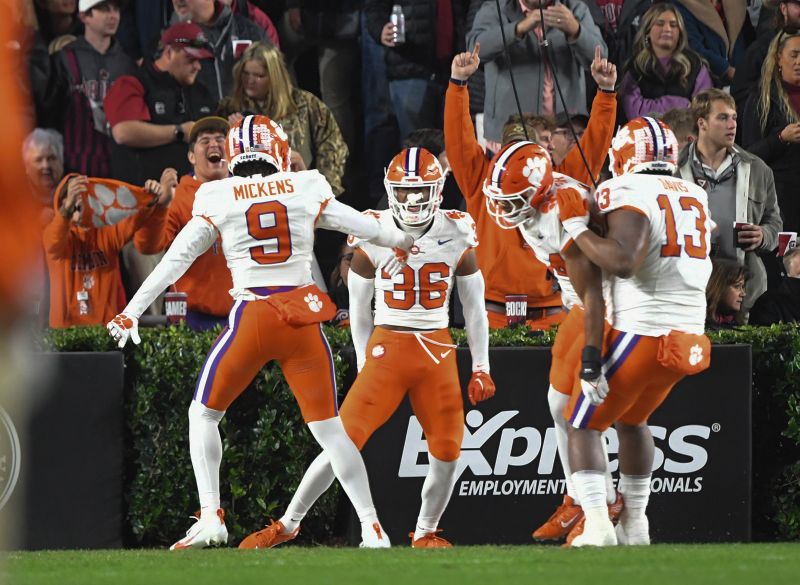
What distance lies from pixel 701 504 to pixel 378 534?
87.5 inches

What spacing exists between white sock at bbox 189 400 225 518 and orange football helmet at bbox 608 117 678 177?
2568 millimetres

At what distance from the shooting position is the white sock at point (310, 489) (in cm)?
839

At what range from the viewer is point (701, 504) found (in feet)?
30.3

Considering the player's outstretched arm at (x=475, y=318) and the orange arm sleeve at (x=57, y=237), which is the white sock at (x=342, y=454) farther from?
the orange arm sleeve at (x=57, y=237)

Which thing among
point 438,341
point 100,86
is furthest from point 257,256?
point 100,86

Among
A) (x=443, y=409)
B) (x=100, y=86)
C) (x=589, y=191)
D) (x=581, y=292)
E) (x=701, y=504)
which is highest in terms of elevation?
(x=100, y=86)

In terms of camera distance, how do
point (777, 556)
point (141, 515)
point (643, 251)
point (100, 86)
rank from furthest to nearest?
point (100, 86), point (141, 515), point (643, 251), point (777, 556)

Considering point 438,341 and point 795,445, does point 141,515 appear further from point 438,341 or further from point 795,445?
point 795,445

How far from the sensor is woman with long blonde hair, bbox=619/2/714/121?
11.1 meters

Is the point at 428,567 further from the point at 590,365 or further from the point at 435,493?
the point at 435,493

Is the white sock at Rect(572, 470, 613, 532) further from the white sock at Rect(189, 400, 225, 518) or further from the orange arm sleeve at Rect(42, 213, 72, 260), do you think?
the orange arm sleeve at Rect(42, 213, 72, 260)

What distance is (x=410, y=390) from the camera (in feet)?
28.3

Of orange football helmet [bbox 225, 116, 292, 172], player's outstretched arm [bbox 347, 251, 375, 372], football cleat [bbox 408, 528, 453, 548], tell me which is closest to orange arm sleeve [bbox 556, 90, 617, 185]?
player's outstretched arm [bbox 347, 251, 375, 372]

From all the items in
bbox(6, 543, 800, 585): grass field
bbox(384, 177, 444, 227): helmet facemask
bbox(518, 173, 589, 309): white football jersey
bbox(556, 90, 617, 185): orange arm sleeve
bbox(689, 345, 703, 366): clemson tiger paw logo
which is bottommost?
bbox(6, 543, 800, 585): grass field
